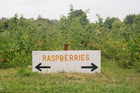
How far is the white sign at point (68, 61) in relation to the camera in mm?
6840

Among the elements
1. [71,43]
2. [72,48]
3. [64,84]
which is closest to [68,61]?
[64,84]

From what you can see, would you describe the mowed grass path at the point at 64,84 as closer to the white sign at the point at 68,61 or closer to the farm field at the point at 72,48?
the farm field at the point at 72,48

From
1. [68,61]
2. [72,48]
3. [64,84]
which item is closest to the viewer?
[64,84]

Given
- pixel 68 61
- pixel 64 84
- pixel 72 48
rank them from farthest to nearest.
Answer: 1. pixel 72 48
2. pixel 68 61
3. pixel 64 84

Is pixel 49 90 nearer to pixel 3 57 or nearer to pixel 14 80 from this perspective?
pixel 14 80

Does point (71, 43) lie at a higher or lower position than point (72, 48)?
higher

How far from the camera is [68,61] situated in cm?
691

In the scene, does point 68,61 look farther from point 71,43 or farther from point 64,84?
point 71,43

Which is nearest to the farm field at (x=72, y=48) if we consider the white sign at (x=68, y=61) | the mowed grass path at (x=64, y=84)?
the mowed grass path at (x=64, y=84)

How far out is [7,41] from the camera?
9273 millimetres

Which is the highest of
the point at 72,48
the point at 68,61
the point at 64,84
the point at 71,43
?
the point at 71,43

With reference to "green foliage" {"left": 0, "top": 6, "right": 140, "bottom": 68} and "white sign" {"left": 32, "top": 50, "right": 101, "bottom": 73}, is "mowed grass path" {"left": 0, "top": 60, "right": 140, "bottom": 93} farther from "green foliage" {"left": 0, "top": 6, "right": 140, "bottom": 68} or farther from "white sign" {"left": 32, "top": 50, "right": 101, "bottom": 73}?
"green foliage" {"left": 0, "top": 6, "right": 140, "bottom": 68}

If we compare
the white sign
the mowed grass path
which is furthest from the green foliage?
the white sign

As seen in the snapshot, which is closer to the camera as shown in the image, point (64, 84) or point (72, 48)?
point (64, 84)
